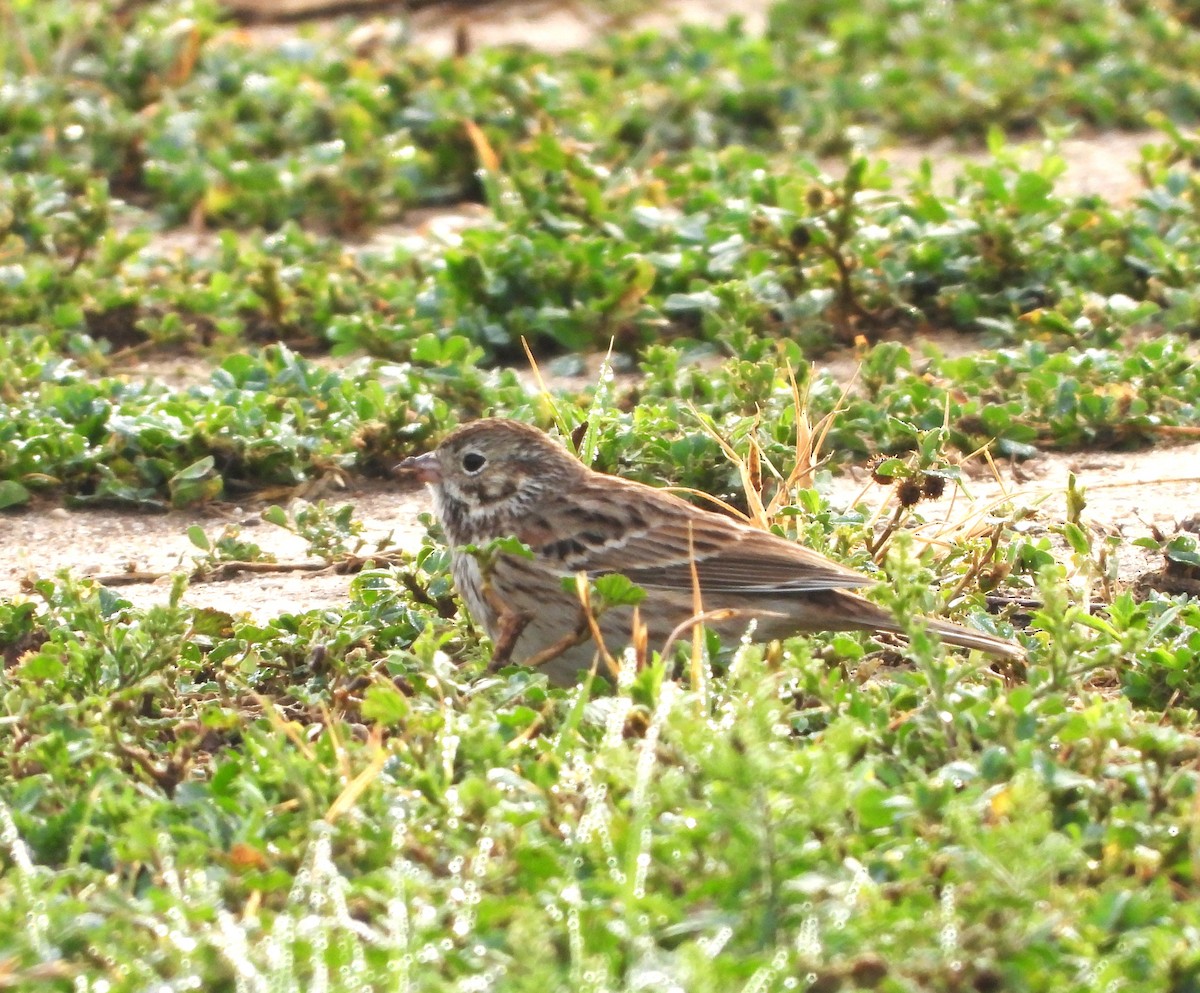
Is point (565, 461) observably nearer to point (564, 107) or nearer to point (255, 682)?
point (255, 682)

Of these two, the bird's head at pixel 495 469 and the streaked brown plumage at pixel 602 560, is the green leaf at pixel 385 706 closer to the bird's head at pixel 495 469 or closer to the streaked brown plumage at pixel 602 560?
the streaked brown plumage at pixel 602 560

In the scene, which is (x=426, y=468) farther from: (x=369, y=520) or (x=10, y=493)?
(x=10, y=493)

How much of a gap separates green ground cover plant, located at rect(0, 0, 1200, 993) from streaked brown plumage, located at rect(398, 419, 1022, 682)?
158 mm

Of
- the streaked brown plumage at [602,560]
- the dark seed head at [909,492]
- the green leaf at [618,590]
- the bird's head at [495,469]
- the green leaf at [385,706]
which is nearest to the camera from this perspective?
the green leaf at [385,706]

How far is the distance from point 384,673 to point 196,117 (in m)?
5.72

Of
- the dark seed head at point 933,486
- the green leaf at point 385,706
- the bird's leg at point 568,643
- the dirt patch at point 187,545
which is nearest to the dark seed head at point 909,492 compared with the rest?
the dark seed head at point 933,486

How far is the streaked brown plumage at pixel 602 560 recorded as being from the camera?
17.8 ft

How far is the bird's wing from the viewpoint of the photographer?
5.48 meters

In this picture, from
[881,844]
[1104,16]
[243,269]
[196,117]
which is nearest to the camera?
[881,844]

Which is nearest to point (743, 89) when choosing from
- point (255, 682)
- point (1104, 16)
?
point (1104, 16)

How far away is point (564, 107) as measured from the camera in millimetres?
10477

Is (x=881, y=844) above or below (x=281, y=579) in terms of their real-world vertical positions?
above

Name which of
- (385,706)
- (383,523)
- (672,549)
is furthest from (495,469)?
(385,706)

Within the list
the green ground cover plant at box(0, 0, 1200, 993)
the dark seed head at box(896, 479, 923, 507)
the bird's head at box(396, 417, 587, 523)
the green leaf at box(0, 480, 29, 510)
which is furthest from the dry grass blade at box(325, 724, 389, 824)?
the green leaf at box(0, 480, 29, 510)
